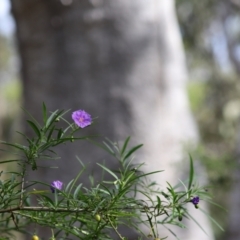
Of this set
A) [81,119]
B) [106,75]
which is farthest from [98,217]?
[106,75]

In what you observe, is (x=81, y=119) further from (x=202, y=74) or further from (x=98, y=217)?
(x=202, y=74)

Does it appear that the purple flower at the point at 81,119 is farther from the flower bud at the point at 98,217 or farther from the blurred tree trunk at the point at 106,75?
the blurred tree trunk at the point at 106,75

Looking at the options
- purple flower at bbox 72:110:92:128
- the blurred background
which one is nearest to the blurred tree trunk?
the blurred background

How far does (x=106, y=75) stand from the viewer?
7.18 ft

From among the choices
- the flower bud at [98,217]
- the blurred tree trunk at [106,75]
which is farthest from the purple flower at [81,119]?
the blurred tree trunk at [106,75]

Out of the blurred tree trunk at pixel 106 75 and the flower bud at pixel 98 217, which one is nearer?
the flower bud at pixel 98 217

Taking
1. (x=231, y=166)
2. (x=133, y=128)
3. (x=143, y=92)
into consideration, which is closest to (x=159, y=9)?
→ (x=143, y=92)

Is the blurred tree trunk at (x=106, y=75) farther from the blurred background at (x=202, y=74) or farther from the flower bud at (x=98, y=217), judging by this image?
the flower bud at (x=98, y=217)

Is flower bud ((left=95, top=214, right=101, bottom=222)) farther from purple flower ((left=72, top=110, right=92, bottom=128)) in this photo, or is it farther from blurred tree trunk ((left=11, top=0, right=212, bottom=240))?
blurred tree trunk ((left=11, top=0, right=212, bottom=240))

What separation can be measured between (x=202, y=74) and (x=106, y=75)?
21.2 feet

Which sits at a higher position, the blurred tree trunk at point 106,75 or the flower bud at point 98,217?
the blurred tree trunk at point 106,75

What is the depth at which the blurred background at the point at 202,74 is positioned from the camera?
7.20 ft

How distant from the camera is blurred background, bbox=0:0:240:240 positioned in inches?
86.4

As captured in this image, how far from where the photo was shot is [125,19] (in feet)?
7.32
